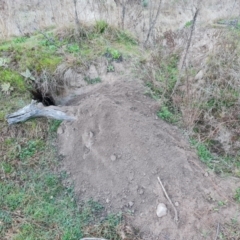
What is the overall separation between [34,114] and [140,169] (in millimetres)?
1345

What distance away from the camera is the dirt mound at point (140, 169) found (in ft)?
9.18

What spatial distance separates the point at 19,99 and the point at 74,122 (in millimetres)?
808

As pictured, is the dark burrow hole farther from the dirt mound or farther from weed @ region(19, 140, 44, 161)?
weed @ region(19, 140, 44, 161)

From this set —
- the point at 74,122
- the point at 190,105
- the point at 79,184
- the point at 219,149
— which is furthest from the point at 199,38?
the point at 79,184

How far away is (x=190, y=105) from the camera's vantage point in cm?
374

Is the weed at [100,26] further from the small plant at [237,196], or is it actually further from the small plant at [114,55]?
the small plant at [237,196]

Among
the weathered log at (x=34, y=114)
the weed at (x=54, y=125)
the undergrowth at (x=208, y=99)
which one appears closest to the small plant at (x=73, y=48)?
the undergrowth at (x=208, y=99)

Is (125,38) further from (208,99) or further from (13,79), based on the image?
(13,79)

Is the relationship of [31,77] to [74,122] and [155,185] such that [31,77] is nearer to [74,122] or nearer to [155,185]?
[74,122]

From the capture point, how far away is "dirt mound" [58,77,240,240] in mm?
2797

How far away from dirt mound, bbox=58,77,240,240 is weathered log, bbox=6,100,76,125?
0.14m

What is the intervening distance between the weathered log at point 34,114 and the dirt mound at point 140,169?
0.46ft

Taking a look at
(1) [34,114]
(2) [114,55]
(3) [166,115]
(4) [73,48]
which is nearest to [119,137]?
(3) [166,115]

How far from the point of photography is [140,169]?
3.08 metres
